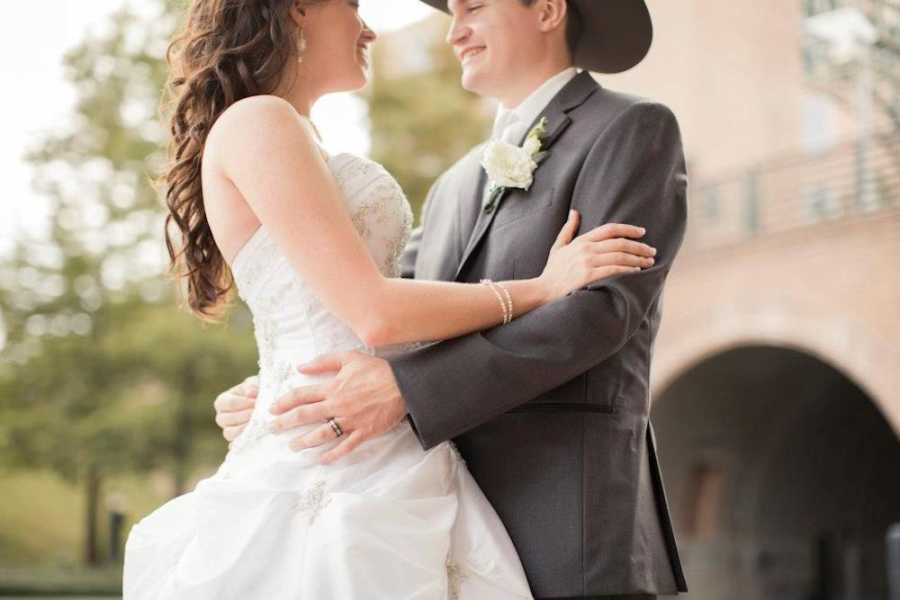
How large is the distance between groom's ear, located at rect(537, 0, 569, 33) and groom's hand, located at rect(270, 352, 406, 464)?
107 centimetres

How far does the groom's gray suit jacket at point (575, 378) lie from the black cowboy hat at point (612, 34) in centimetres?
34

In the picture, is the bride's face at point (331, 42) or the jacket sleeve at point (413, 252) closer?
the bride's face at point (331, 42)

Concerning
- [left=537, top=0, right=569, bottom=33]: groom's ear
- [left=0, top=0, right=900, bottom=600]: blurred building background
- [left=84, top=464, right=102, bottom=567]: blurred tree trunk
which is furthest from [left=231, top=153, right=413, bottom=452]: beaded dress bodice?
[left=84, top=464, right=102, bottom=567]: blurred tree trunk

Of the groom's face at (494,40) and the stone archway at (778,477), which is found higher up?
the groom's face at (494,40)

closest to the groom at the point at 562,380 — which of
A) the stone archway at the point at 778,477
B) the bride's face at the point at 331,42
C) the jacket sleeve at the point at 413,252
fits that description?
the jacket sleeve at the point at 413,252

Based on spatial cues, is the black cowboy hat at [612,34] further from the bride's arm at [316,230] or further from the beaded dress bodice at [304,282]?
the bride's arm at [316,230]

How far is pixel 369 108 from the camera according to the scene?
46.3ft

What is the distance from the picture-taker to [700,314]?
12.8 meters

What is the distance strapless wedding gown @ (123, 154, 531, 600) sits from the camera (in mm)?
2205

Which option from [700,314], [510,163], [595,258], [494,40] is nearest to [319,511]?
[595,258]

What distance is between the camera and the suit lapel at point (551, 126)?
2.71 meters

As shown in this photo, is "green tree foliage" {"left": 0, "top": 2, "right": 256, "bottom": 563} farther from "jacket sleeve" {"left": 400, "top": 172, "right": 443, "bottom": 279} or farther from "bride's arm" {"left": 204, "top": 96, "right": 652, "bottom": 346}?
"bride's arm" {"left": 204, "top": 96, "right": 652, "bottom": 346}

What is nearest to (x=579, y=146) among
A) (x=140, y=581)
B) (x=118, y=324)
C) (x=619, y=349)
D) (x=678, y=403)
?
(x=619, y=349)

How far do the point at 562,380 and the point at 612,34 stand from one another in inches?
43.6
